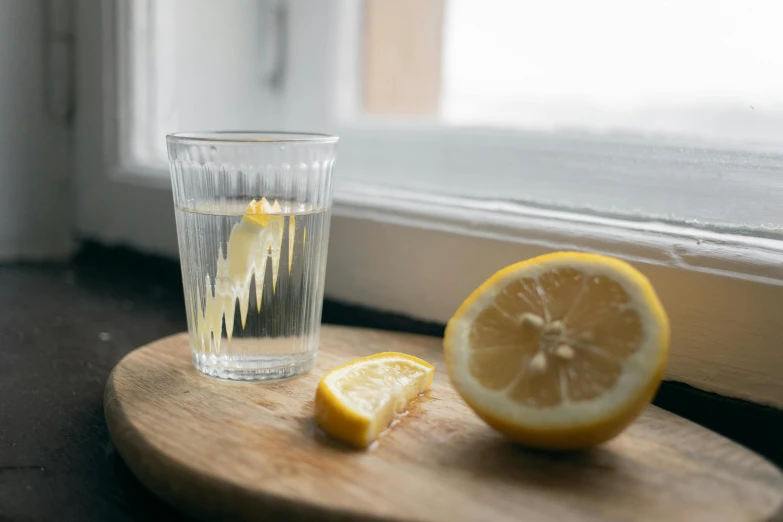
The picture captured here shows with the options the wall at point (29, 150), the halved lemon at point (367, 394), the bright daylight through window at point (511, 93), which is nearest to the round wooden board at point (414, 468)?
the halved lemon at point (367, 394)

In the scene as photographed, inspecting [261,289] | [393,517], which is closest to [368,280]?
[261,289]

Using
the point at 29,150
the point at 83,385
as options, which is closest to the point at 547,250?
the point at 83,385

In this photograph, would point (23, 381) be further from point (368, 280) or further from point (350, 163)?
point (350, 163)

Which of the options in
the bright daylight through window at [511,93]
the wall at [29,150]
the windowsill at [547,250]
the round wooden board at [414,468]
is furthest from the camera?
the wall at [29,150]

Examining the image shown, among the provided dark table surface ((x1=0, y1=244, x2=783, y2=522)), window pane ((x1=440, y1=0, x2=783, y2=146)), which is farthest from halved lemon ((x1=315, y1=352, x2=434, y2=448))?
window pane ((x1=440, y1=0, x2=783, y2=146))

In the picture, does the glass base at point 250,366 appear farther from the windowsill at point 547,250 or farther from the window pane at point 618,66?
the window pane at point 618,66

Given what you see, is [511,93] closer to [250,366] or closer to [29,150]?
[250,366]
